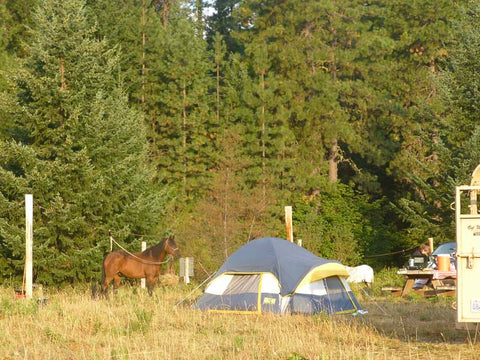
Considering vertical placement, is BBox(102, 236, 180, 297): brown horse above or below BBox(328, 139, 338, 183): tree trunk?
below

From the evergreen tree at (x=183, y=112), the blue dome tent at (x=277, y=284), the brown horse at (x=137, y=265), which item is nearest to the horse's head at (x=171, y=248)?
the brown horse at (x=137, y=265)

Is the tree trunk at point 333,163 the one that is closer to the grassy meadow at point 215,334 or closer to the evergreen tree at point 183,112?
the evergreen tree at point 183,112

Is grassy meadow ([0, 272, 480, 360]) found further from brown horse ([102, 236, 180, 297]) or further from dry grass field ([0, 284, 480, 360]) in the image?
brown horse ([102, 236, 180, 297])

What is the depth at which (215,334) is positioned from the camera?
14.2 metres

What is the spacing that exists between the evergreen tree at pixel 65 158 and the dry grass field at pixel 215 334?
951cm

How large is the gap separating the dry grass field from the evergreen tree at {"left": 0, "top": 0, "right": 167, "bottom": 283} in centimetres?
951

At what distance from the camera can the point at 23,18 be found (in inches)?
1720

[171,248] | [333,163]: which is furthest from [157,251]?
[333,163]

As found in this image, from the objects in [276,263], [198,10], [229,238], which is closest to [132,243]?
[229,238]

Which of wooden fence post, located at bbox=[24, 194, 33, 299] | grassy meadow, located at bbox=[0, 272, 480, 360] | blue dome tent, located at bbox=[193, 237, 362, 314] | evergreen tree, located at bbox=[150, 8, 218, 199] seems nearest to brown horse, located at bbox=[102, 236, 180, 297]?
wooden fence post, located at bbox=[24, 194, 33, 299]

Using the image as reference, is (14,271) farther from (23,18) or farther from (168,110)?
(23,18)

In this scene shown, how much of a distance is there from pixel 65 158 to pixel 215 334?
15382 millimetres

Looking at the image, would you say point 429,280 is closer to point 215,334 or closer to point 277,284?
A: point 277,284

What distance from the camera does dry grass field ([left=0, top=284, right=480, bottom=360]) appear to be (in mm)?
11828
